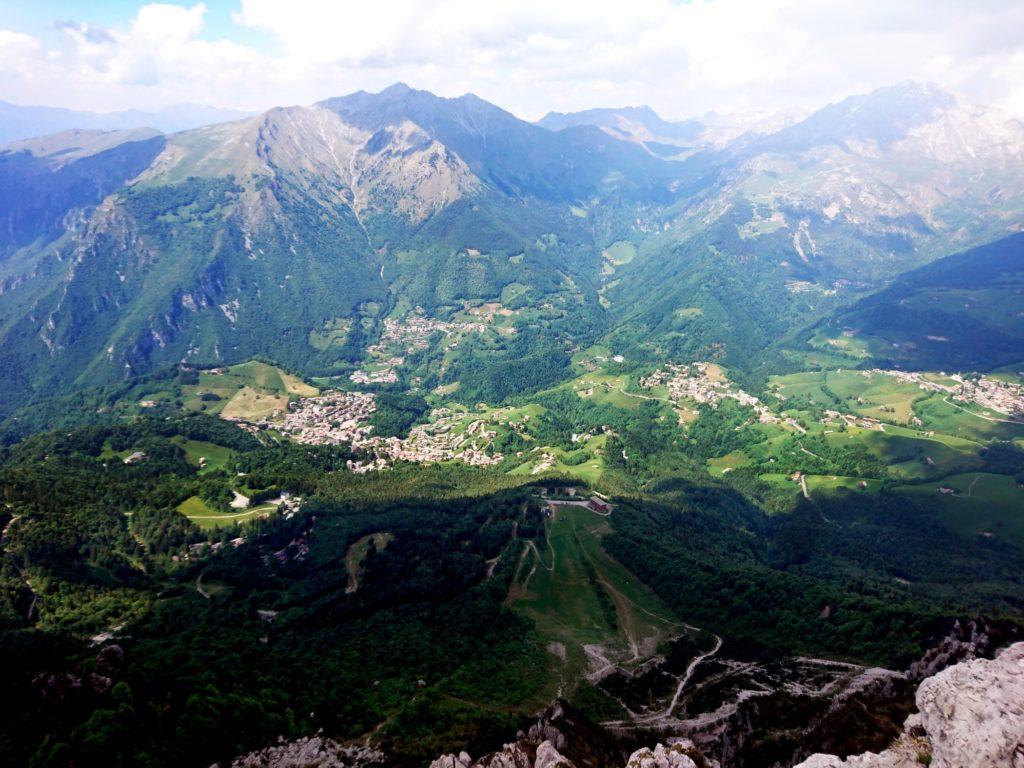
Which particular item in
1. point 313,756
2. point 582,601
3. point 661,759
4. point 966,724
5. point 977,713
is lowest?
point 582,601

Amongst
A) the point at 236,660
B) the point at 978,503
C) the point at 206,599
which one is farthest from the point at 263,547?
the point at 978,503

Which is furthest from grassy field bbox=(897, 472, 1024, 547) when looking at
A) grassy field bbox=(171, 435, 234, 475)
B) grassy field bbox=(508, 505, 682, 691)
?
grassy field bbox=(171, 435, 234, 475)

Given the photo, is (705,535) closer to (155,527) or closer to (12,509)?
(155,527)

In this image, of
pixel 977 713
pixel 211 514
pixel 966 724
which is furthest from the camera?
pixel 211 514

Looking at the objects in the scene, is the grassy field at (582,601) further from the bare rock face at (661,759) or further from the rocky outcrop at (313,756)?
the bare rock face at (661,759)

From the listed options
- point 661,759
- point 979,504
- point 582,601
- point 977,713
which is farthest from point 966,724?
point 979,504

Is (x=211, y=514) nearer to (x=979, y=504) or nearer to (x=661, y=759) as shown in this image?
(x=661, y=759)

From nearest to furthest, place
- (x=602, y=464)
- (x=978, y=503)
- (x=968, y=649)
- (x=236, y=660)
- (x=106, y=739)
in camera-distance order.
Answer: (x=106, y=739)
(x=968, y=649)
(x=236, y=660)
(x=978, y=503)
(x=602, y=464)
